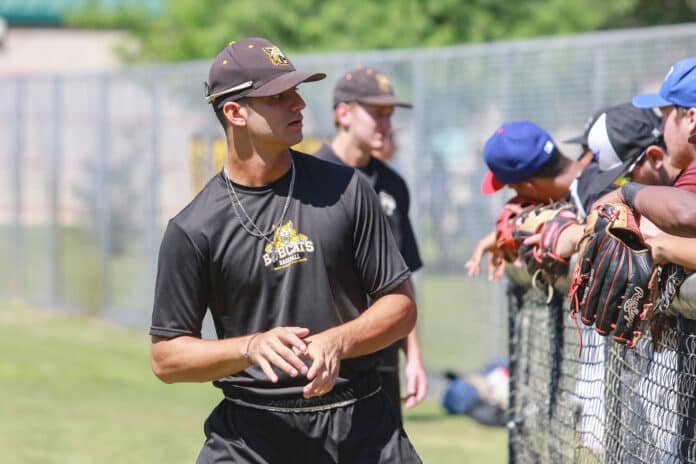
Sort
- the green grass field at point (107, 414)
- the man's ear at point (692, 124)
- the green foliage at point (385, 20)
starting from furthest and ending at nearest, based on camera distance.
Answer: the green foliage at point (385, 20), the green grass field at point (107, 414), the man's ear at point (692, 124)

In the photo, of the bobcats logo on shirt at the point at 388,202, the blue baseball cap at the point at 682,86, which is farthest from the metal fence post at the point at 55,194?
the blue baseball cap at the point at 682,86

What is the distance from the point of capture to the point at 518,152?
543 centimetres

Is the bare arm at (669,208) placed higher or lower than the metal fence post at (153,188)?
higher

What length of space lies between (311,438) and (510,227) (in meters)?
1.44

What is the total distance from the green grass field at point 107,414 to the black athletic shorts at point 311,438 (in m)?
4.38

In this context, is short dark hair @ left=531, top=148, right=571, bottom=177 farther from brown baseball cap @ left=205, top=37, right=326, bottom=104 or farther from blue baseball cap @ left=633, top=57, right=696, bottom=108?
brown baseball cap @ left=205, top=37, right=326, bottom=104

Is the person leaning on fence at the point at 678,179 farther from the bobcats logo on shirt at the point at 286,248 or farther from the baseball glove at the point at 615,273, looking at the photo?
the bobcats logo on shirt at the point at 286,248

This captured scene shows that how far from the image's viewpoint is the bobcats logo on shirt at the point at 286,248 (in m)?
4.27

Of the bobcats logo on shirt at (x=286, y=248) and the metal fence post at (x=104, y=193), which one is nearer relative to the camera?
the bobcats logo on shirt at (x=286, y=248)

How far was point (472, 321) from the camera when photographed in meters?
11.4

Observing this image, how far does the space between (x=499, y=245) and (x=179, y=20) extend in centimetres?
1847

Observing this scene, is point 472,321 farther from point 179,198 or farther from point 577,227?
point 577,227

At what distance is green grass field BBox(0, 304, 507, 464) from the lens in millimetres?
9031

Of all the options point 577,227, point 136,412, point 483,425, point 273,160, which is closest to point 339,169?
point 273,160
